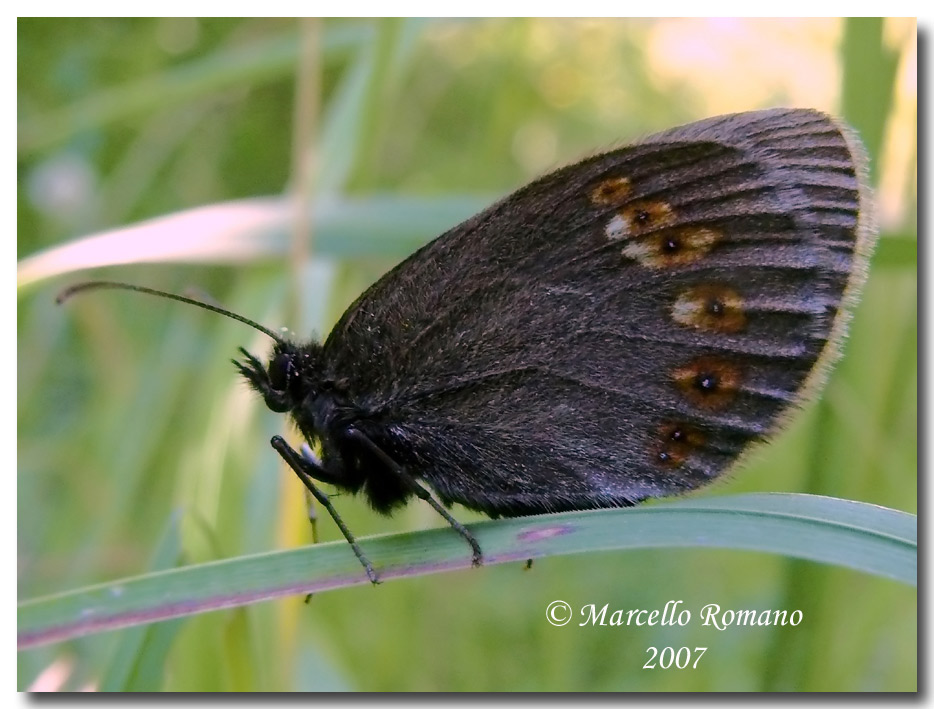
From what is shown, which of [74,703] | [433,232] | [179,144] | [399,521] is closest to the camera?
[74,703]

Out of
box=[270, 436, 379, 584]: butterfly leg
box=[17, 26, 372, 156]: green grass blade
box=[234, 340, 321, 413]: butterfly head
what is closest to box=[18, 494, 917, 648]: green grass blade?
box=[270, 436, 379, 584]: butterfly leg

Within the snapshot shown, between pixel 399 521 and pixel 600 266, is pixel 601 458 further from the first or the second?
pixel 399 521

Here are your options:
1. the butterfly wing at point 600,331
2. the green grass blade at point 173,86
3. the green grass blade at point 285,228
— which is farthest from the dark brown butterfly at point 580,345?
the green grass blade at point 173,86

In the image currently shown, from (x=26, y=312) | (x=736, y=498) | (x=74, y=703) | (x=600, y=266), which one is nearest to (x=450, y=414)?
(x=600, y=266)

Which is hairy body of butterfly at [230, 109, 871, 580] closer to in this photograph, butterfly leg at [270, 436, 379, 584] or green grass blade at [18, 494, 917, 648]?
butterfly leg at [270, 436, 379, 584]

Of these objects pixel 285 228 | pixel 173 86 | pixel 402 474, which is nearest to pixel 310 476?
pixel 402 474

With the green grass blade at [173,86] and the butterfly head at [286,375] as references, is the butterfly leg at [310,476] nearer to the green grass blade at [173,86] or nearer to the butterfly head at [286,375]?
the butterfly head at [286,375]
